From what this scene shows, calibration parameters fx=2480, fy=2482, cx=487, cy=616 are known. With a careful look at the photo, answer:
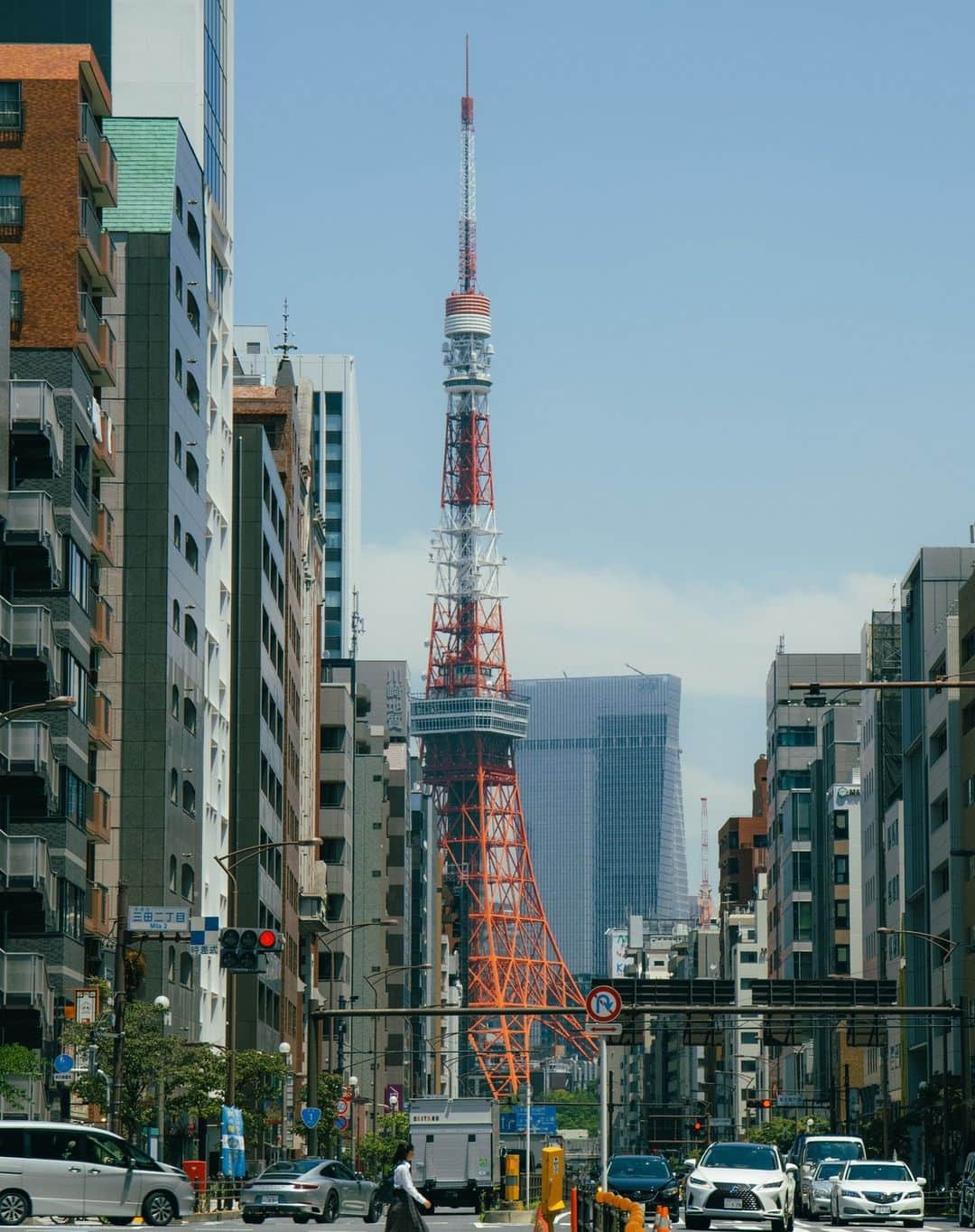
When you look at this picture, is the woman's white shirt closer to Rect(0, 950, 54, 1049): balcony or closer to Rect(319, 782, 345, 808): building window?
Rect(0, 950, 54, 1049): balcony

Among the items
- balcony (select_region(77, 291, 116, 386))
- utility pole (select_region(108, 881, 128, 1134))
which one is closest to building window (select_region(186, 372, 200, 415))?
balcony (select_region(77, 291, 116, 386))

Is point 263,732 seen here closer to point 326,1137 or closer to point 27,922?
point 326,1137

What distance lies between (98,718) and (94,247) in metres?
14.9

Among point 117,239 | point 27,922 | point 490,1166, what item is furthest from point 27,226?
point 490,1166

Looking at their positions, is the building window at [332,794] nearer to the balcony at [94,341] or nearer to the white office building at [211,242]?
the white office building at [211,242]

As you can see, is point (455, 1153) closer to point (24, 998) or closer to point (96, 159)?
point (24, 998)

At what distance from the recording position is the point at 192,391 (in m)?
96.3

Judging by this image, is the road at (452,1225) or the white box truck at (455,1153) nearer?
the road at (452,1225)

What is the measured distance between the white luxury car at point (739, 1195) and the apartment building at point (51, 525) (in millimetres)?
23029

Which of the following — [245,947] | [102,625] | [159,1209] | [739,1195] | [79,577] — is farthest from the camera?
[102,625]

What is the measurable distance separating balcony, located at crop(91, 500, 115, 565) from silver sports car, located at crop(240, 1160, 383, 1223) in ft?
82.0

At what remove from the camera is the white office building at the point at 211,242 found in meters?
97.6

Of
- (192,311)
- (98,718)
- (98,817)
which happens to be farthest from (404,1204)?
(192,311)

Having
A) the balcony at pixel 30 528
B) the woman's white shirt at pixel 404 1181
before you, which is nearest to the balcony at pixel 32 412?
the balcony at pixel 30 528
